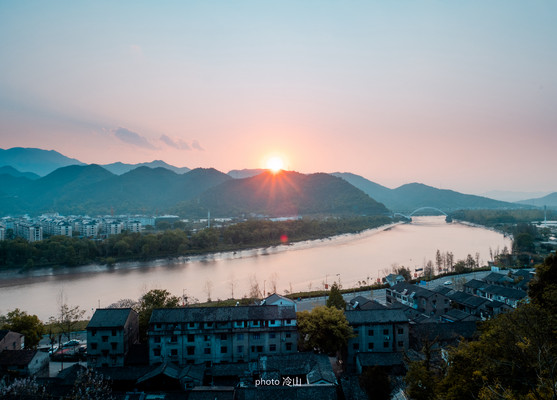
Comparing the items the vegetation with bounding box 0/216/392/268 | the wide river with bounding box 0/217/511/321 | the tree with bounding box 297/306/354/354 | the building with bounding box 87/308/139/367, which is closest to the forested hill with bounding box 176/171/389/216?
the vegetation with bounding box 0/216/392/268

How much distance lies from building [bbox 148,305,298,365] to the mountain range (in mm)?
37267

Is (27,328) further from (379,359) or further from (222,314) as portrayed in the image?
(379,359)

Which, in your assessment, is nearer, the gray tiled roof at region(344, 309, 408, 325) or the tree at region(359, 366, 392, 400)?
the tree at region(359, 366, 392, 400)

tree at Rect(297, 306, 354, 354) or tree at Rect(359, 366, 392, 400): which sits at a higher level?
tree at Rect(297, 306, 354, 354)

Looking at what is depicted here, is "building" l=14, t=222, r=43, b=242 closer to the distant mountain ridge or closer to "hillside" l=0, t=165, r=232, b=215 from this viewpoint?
"hillside" l=0, t=165, r=232, b=215

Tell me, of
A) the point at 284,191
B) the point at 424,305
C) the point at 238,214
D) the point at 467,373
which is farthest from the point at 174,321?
the point at 284,191

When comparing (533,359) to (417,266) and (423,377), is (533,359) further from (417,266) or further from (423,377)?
(417,266)

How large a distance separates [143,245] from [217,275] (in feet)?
19.6

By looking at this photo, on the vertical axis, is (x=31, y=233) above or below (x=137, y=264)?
above

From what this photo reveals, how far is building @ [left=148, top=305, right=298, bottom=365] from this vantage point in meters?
6.18

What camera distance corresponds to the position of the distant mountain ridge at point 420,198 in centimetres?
7044

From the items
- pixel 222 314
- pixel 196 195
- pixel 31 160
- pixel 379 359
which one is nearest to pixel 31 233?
pixel 222 314

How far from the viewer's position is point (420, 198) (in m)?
79.7

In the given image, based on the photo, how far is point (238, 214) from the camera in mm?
44812
